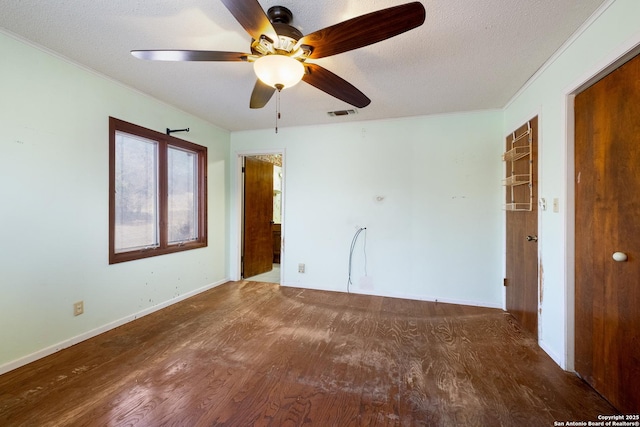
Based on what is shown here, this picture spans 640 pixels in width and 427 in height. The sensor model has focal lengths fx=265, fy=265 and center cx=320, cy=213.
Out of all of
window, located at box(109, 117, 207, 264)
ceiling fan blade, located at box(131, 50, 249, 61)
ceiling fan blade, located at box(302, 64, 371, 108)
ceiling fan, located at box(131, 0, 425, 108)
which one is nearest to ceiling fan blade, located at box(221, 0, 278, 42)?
ceiling fan, located at box(131, 0, 425, 108)

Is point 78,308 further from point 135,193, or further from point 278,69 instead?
point 278,69

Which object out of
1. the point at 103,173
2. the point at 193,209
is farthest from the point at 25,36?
the point at 193,209

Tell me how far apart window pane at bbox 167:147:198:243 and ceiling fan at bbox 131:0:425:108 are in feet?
6.68

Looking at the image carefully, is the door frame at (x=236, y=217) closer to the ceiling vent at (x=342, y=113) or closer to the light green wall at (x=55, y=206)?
the light green wall at (x=55, y=206)

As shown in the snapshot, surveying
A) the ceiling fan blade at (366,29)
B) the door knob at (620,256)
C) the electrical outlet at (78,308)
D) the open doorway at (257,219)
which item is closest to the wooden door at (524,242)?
the door knob at (620,256)

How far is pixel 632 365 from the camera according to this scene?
1.43 metres

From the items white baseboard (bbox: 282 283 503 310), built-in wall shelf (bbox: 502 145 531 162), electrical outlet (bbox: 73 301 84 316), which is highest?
built-in wall shelf (bbox: 502 145 531 162)

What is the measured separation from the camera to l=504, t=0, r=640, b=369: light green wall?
1545 mm

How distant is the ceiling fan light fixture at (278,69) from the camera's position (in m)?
1.54

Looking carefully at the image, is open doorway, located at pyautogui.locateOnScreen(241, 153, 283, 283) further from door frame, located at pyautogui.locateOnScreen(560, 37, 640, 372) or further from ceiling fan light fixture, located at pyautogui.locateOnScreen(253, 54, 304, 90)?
door frame, located at pyautogui.locateOnScreen(560, 37, 640, 372)

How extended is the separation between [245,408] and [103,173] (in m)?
2.42

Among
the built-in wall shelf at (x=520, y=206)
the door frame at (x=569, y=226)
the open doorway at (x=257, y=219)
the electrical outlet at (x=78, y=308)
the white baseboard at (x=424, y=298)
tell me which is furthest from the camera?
the open doorway at (x=257, y=219)

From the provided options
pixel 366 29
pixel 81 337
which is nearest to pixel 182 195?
pixel 81 337

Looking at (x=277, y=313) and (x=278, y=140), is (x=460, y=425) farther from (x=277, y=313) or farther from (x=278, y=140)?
(x=278, y=140)
